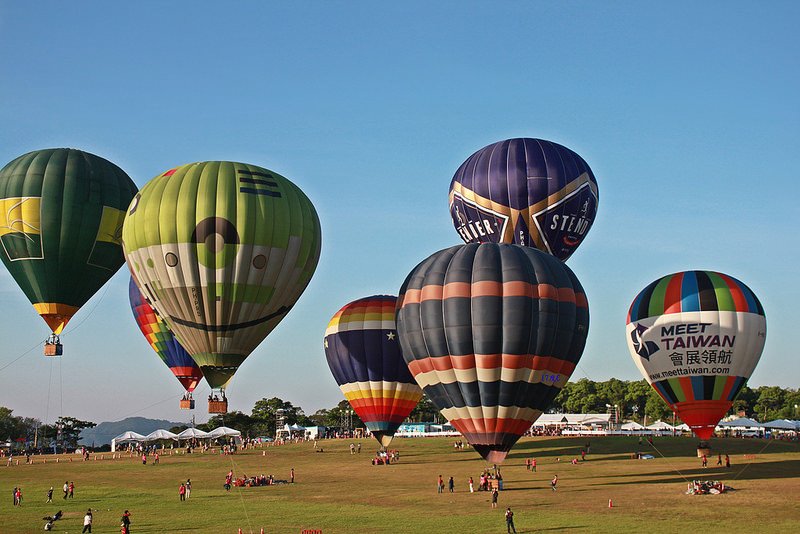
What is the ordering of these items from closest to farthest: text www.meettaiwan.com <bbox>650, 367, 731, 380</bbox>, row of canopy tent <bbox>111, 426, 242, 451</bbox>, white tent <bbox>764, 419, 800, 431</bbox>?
1. text www.meettaiwan.com <bbox>650, 367, 731, 380</bbox>
2. row of canopy tent <bbox>111, 426, 242, 451</bbox>
3. white tent <bbox>764, 419, 800, 431</bbox>

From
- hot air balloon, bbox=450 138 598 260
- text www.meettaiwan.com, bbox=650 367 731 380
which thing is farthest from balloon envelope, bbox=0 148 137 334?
text www.meettaiwan.com, bbox=650 367 731 380

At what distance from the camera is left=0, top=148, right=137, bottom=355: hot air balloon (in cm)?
4150

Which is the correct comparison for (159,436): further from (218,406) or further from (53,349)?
(218,406)

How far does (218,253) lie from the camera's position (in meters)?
34.7

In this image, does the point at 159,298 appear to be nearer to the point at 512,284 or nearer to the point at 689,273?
the point at 512,284

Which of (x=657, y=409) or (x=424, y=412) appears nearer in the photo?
(x=657, y=409)

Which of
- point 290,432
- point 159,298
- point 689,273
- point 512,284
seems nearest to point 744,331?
point 689,273

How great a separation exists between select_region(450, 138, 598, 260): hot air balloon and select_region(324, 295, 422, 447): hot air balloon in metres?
7.51

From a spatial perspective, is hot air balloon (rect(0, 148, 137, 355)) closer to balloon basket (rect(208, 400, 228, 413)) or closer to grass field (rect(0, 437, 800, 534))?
grass field (rect(0, 437, 800, 534))

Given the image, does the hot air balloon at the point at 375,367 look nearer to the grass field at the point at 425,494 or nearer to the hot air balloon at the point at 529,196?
the grass field at the point at 425,494

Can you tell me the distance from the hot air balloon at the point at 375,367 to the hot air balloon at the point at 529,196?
7511mm

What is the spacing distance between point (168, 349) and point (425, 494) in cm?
1964

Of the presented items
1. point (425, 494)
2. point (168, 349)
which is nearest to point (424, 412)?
point (168, 349)

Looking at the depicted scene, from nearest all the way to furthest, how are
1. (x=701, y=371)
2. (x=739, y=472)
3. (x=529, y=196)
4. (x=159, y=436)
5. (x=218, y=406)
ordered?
(x=218, y=406)
(x=739, y=472)
(x=701, y=371)
(x=529, y=196)
(x=159, y=436)
